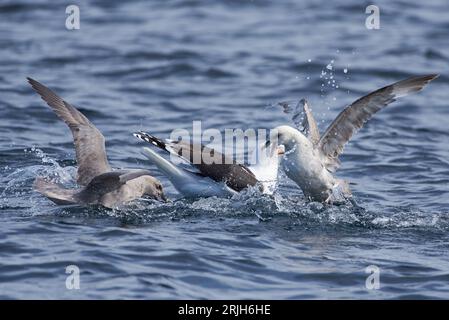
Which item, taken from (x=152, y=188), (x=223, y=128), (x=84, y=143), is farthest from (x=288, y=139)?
(x=223, y=128)

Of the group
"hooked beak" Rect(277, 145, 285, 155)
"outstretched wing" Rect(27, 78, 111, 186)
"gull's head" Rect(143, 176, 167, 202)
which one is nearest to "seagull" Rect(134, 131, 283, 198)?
"hooked beak" Rect(277, 145, 285, 155)

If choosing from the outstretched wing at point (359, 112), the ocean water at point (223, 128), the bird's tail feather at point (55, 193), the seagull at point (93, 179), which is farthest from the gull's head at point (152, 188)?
the outstretched wing at point (359, 112)

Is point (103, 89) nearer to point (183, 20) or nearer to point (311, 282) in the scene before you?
point (183, 20)

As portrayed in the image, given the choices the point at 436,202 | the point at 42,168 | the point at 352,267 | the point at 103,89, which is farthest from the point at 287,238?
the point at 103,89

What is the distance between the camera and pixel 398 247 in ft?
28.1

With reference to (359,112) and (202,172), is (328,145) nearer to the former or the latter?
(359,112)

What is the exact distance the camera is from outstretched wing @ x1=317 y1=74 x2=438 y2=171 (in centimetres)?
946

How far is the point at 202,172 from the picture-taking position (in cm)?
973

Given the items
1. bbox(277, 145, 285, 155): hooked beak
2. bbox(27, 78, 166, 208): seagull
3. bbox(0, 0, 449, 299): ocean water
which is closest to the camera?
bbox(0, 0, 449, 299): ocean water

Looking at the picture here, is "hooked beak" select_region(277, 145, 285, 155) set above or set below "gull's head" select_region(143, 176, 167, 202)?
above

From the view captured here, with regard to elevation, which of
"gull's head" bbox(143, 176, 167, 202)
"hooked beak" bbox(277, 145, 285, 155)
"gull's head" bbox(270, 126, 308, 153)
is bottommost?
"gull's head" bbox(143, 176, 167, 202)

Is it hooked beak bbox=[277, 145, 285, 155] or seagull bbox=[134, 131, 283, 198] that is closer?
hooked beak bbox=[277, 145, 285, 155]

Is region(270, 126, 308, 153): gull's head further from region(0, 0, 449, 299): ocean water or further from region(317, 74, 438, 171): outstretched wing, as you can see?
region(0, 0, 449, 299): ocean water
